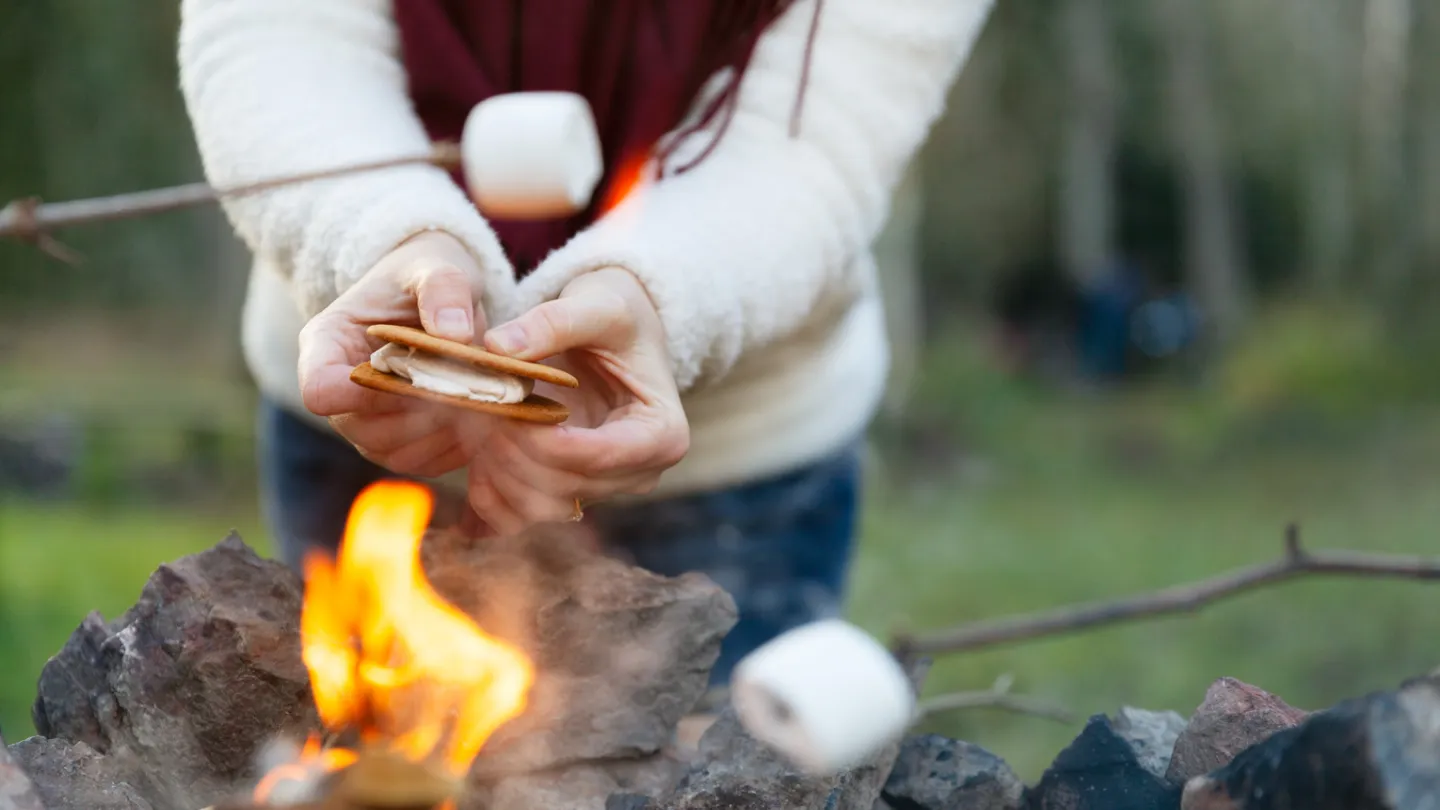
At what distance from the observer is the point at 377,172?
945 mm

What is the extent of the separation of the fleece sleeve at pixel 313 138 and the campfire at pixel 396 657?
17 cm

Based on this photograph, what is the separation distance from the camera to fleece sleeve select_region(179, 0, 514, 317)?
0.93 m

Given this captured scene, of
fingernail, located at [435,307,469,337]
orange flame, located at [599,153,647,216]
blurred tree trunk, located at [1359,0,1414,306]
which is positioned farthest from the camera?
blurred tree trunk, located at [1359,0,1414,306]

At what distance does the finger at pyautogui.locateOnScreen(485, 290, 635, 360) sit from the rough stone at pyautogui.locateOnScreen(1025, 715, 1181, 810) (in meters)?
0.39

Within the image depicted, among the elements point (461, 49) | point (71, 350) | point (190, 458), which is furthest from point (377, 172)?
point (71, 350)

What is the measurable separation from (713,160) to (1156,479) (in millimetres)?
6558

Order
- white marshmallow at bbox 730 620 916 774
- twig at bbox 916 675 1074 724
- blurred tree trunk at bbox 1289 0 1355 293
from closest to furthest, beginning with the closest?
white marshmallow at bbox 730 620 916 774
twig at bbox 916 675 1074 724
blurred tree trunk at bbox 1289 0 1355 293

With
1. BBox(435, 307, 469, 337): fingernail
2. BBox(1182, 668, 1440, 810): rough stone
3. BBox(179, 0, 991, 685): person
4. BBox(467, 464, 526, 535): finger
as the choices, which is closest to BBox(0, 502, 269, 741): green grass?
BBox(179, 0, 991, 685): person

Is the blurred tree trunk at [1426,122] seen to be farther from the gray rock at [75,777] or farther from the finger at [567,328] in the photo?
the gray rock at [75,777]

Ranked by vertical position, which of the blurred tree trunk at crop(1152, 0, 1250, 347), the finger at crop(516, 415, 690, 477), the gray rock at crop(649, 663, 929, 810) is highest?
the finger at crop(516, 415, 690, 477)

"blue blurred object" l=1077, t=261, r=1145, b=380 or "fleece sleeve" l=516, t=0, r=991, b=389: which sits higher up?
"fleece sleeve" l=516, t=0, r=991, b=389

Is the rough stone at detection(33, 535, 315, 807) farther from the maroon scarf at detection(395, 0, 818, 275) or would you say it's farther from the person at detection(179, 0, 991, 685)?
the maroon scarf at detection(395, 0, 818, 275)

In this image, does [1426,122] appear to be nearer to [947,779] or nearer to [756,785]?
[947,779]

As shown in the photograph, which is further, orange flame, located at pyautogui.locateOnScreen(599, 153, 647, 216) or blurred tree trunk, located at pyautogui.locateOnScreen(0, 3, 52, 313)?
blurred tree trunk, located at pyautogui.locateOnScreen(0, 3, 52, 313)
